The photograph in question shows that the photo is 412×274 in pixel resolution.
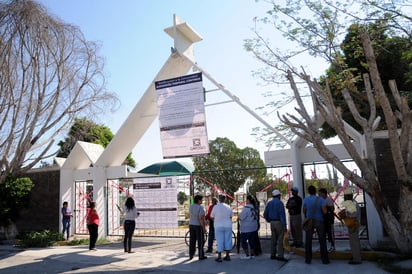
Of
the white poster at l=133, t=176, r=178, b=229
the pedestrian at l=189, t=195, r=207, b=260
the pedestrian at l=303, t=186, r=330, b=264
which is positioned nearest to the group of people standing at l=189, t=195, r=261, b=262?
the pedestrian at l=189, t=195, r=207, b=260

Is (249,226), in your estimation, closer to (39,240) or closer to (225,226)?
(225,226)

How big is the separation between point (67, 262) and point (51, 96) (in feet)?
23.5

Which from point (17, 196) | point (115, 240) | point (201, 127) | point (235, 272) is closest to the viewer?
point (235, 272)

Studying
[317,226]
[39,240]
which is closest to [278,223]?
[317,226]

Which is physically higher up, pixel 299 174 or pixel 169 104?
pixel 169 104

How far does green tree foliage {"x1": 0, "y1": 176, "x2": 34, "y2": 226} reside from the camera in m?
15.1

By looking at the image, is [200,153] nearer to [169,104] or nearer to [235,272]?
[169,104]

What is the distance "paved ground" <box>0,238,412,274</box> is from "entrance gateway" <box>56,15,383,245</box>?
255cm

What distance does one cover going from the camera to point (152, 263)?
31.5ft

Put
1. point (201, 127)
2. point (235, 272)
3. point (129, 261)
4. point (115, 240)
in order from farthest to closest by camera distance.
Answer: point (115, 240) → point (201, 127) → point (129, 261) → point (235, 272)

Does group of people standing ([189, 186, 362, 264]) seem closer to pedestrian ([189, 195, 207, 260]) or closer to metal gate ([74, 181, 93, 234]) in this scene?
pedestrian ([189, 195, 207, 260])

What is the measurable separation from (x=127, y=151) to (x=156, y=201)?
8.84 feet

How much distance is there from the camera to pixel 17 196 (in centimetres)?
1536

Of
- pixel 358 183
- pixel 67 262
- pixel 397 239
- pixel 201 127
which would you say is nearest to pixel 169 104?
pixel 201 127
